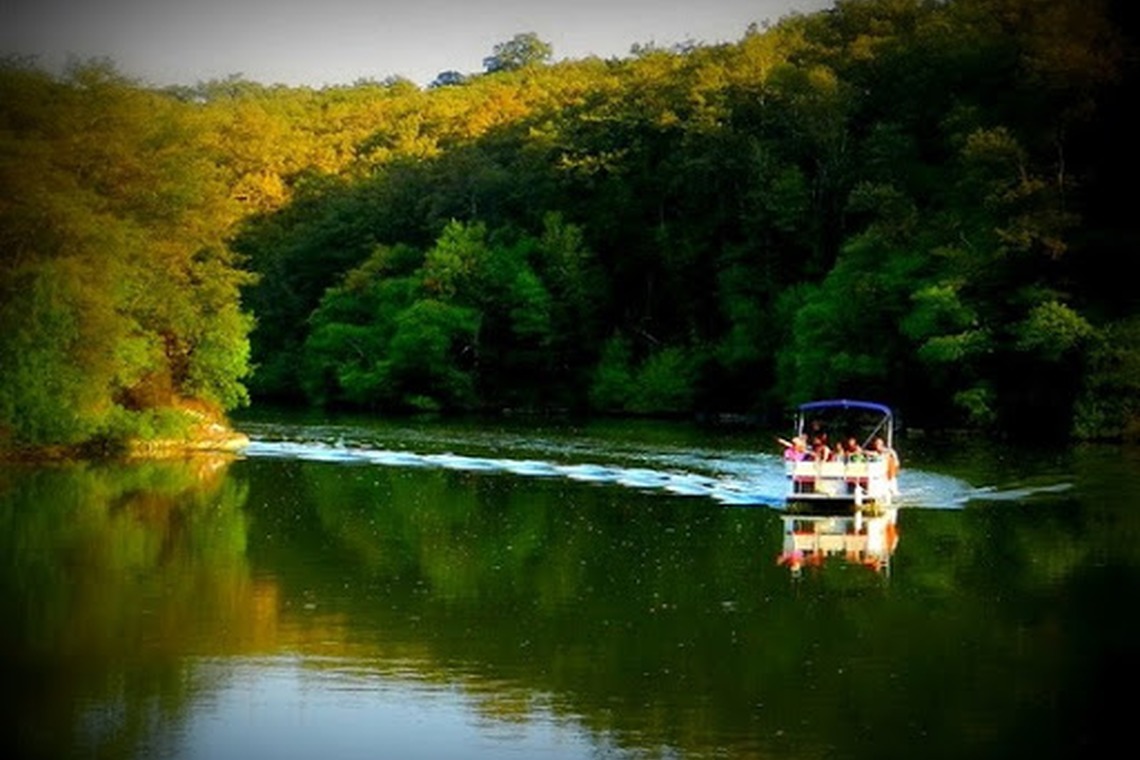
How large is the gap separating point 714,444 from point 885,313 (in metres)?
11.9

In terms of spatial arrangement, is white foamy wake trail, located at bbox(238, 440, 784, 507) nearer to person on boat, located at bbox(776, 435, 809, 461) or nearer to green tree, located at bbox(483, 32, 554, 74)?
person on boat, located at bbox(776, 435, 809, 461)

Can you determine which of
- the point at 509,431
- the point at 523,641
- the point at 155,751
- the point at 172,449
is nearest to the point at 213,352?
the point at 172,449

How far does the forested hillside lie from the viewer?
47125 millimetres

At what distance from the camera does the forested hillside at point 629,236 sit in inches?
1855

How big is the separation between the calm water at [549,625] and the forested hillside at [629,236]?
39.8 feet

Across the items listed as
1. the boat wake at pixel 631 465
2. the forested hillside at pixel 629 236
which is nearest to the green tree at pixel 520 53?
the forested hillside at pixel 629 236

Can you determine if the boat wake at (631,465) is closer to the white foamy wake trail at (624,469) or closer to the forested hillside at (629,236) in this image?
the white foamy wake trail at (624,469)

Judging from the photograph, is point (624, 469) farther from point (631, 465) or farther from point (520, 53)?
point (520, 53)

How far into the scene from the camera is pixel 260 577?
23.6 m

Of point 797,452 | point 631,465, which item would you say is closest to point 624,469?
point 631,465

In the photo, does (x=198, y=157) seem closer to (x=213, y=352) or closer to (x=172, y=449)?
(x=213, y=352)

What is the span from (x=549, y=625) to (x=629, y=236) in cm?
5943

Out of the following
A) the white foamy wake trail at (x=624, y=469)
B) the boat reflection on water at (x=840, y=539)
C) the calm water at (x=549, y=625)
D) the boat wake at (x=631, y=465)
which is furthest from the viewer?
the white foamy wake trail at (x=624, y=469)

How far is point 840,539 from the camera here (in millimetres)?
29000
